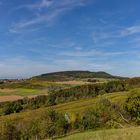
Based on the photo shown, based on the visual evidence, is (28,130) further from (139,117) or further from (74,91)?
(74,91)

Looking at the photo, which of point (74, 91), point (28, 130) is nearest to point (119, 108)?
point (28, 130)

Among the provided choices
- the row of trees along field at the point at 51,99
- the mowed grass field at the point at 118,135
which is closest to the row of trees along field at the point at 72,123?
the mowed grass field at the point at 118,135

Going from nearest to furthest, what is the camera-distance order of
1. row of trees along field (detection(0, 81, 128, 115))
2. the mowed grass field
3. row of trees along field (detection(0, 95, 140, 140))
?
1. the mowed grass field
2. row of trees along field (detection(0, 95, 140, 140))
3. row of trees along field (detection(0, 81, 128, 115))

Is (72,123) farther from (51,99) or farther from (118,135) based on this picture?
(51,99)

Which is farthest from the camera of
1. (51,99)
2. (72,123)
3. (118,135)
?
(51,99)

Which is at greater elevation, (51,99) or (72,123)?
(51,99)

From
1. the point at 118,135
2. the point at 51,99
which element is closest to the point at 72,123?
the point at 118,135

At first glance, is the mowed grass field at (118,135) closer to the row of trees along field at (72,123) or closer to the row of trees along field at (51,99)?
the row of trees along field at (72,123)

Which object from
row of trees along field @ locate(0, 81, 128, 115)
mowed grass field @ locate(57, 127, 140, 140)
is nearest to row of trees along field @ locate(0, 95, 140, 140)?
mowed grass field @ locate(57, 127, 140, 140)

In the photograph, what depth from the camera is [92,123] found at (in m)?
69.3

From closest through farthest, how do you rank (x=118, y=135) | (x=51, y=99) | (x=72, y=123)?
(x=118, y=135) → (x=72, y=123) → (x=51, y=99)

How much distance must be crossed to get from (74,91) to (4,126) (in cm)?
13949

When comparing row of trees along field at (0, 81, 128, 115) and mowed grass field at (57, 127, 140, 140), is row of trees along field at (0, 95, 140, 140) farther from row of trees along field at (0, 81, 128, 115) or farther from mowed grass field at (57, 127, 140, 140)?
row of trees along field at (0, 81, 128, 115)

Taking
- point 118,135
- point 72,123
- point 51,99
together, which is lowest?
point 72,123
